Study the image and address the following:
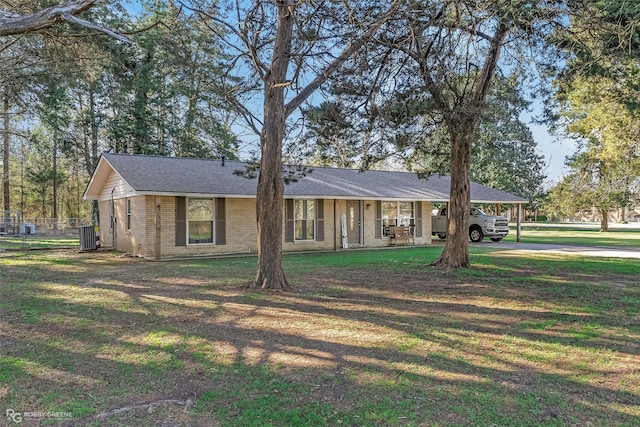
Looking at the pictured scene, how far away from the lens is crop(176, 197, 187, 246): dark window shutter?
15.1m

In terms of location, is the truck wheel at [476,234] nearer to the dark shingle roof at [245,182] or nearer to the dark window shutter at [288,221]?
the dark shingle roof at [245,182]

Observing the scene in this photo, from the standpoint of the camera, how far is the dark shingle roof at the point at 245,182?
15.1 m

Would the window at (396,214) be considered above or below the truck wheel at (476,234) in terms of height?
above

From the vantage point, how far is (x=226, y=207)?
16125mm

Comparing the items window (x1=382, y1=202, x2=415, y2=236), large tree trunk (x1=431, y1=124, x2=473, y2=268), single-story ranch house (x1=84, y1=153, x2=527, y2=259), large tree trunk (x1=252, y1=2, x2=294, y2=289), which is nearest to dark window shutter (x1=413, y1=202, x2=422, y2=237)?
single-story ranch house (x1=84, y1=153, x2=527, y2=259)

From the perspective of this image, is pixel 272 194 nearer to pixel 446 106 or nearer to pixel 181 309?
pixel 181 309

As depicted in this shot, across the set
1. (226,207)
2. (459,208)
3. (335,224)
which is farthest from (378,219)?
(459,208)

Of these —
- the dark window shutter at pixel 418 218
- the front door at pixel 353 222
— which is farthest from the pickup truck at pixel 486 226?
the front door at pixel 353 222

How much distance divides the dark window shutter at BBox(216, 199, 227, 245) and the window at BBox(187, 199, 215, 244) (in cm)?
21

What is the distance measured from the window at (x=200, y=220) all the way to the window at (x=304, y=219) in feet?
11.6

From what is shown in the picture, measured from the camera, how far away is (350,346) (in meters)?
5.11

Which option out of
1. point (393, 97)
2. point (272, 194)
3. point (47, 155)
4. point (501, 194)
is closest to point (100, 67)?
point (272, 194)

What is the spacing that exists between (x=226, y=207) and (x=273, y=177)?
786 cm

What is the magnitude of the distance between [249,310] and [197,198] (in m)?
9.51
